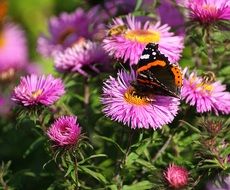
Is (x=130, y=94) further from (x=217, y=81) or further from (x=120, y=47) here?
(x=217, y=81)

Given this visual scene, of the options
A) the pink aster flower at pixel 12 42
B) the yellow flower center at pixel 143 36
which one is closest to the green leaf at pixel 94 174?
the yellow flower center at pixel 143 36

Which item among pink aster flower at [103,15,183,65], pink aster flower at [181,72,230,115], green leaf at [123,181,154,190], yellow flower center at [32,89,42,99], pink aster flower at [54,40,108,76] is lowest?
green leaf at [123,181,154,190]

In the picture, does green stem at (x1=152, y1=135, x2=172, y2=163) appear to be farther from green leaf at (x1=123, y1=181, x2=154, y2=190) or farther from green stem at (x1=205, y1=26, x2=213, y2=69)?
green stem at (x1=205, y1=26, x2=213, y2=69)

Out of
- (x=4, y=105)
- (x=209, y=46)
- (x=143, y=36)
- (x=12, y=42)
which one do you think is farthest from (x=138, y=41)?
(x=12, y=42)

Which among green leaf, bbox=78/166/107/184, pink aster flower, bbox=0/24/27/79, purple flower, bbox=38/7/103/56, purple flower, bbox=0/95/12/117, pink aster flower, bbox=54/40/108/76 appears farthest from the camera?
pink aster flower, bbox=0/24/27/79

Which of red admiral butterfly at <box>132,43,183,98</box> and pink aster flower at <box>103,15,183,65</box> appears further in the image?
pink aster flower at <box>103,15,183,65</box>

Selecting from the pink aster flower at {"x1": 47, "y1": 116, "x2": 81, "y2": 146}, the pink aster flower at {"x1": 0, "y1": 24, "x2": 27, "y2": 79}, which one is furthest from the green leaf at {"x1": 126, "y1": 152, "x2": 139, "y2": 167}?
the pink aster flower at {"x1": 0, "y1": 24, "x2": 27, "y2": 79}

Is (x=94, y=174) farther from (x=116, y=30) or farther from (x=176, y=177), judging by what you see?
(x=116, y=30)

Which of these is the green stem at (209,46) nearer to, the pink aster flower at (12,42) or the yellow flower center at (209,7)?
the yellow flower center at (209,7)
